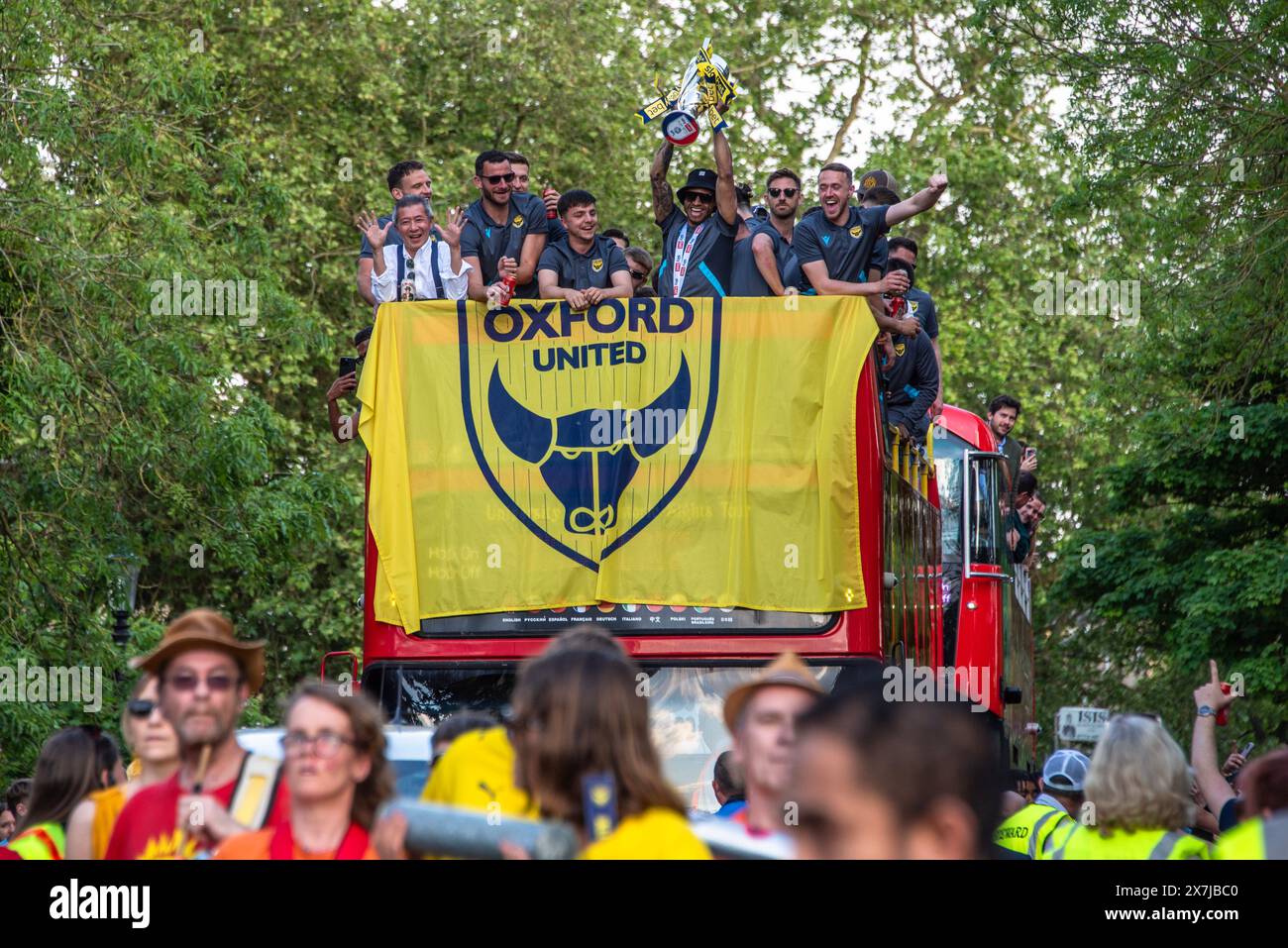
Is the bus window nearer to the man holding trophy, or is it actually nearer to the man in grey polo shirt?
the man holding trophy

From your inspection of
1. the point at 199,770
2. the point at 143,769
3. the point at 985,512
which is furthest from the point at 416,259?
the point at 199,770

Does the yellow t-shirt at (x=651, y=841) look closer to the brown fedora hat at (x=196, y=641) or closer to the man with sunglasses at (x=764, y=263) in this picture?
the brown fedora hat at (x=196, y=641)

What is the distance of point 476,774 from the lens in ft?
15.2

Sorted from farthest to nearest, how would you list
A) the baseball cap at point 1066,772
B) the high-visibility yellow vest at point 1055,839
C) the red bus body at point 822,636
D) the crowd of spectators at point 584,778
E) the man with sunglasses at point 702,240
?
the man with sunglasses at point 702,240 → the red bus body at point 822,636 → the baseball cap at point 1066,772 → the high-visibility yellow vest at point 1055,839 → the crowd of spectators at point 584,778

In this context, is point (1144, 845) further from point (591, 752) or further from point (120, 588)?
point (120, 588)

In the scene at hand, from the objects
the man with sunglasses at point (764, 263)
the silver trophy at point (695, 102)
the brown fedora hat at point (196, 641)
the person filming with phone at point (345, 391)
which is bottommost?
the brown fedora hat at point (196, 641)

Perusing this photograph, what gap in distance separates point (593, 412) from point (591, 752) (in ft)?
16.4

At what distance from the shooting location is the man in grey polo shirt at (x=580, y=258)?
31.9ft

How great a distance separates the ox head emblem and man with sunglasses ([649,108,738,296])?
110cm

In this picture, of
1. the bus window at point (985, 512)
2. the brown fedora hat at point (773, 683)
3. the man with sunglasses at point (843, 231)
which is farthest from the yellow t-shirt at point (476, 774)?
the bus window at point (985, 512)

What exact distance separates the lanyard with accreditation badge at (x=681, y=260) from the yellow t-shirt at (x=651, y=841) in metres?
6.25

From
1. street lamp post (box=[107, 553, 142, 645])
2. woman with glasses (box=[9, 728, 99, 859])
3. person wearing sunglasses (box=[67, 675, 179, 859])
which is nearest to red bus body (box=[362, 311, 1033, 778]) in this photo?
woman with glasses (box=[9, 728, 99, 859])

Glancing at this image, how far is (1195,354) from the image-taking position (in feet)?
59.6

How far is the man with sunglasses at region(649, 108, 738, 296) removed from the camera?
9.82m
